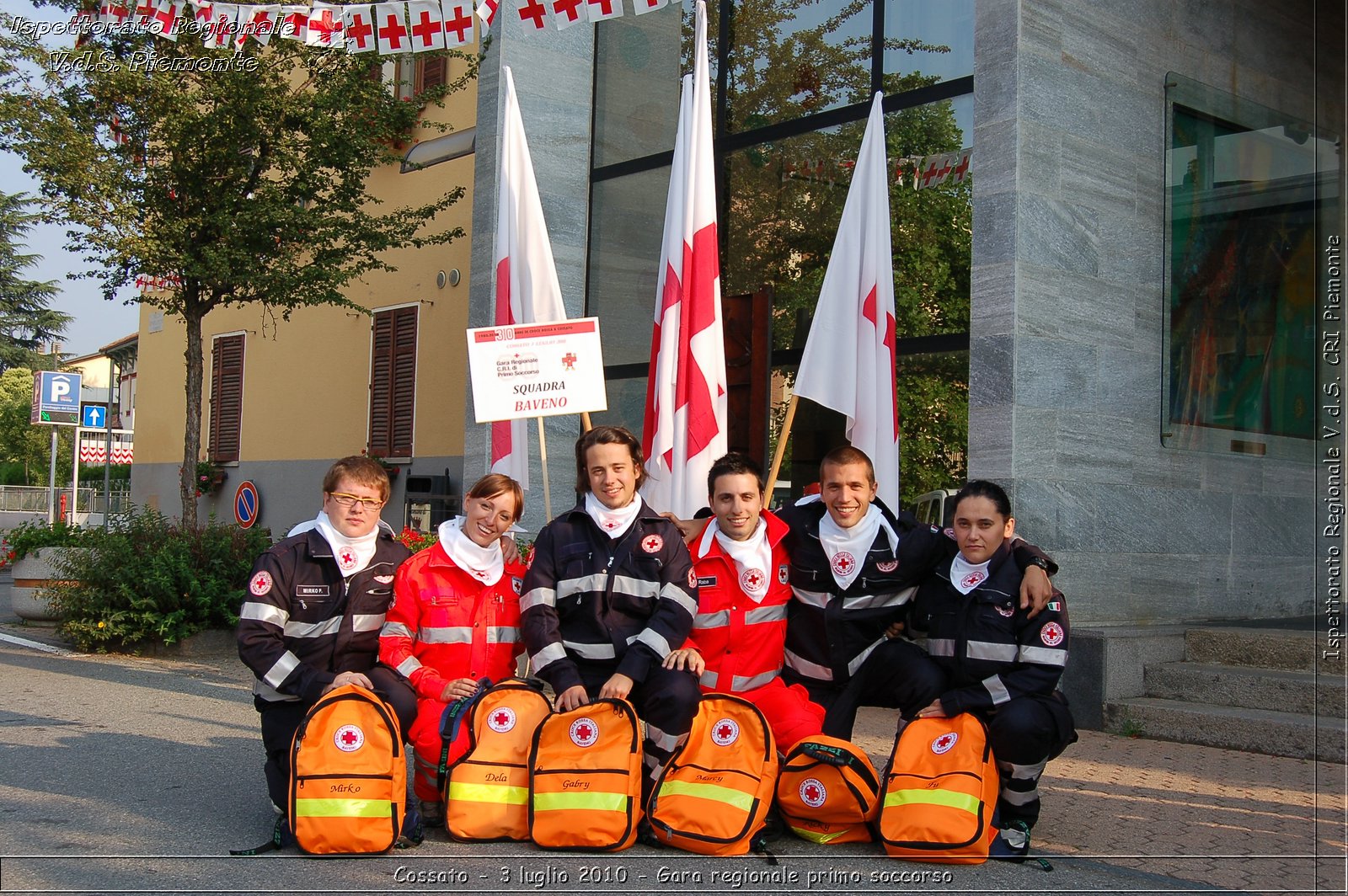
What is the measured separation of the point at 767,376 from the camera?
7.85 meters

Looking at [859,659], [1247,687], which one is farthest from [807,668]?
[1247,687]

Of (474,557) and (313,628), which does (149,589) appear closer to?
(313,628)

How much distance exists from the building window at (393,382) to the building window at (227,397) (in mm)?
3735

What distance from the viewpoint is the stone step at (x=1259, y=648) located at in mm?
7934

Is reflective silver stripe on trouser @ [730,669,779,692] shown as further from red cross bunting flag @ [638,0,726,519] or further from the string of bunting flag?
the string of bunting flag

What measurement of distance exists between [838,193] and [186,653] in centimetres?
676

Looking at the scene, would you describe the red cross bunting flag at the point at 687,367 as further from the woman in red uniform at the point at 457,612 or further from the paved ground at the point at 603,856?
the woman in red uniform at the point at 457,612

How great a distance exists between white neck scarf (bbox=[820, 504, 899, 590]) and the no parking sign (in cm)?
1506

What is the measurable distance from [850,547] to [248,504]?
1537cm

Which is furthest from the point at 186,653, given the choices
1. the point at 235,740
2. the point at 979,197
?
the point at 979,197

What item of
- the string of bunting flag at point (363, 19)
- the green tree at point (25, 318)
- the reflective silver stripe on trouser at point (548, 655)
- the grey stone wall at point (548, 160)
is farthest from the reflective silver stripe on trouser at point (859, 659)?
the green tree at point (25, 318)

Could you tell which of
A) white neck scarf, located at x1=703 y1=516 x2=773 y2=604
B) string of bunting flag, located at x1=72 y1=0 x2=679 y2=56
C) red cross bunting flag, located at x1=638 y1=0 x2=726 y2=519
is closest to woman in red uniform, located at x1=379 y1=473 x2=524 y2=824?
white neck scarf, located at x1=703 y1=516 x2=773 y2=604

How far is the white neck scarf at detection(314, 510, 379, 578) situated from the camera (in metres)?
5.17

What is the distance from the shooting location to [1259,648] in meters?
8.27
